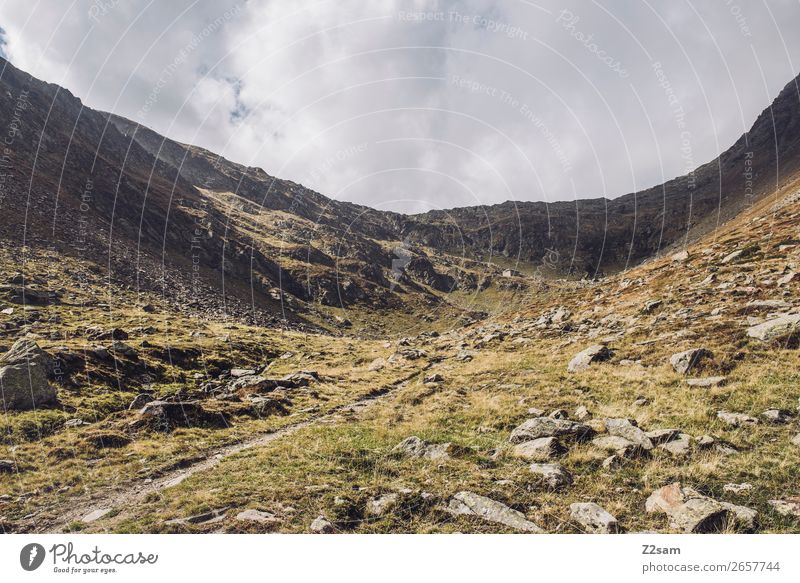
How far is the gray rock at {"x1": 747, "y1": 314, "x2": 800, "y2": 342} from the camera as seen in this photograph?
15406 mm

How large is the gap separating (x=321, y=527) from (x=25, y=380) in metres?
20.4

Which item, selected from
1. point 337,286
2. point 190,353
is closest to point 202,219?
point 337,286

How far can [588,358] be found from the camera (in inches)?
805

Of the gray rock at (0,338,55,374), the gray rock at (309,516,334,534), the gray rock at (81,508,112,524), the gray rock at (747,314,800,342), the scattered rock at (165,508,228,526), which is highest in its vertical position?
the gray rock at (0,338,55,374)

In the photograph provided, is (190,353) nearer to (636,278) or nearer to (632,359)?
(632,359)

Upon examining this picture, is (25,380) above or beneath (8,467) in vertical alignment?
above

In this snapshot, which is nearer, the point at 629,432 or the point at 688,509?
the point at 688,509

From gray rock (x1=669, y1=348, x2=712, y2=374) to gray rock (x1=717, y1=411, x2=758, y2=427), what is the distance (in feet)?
16.0

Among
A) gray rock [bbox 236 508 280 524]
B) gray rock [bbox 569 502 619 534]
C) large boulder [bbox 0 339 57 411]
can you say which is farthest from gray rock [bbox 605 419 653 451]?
large boulder [bbox 0 339 57 411]

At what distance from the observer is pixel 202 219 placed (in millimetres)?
122500

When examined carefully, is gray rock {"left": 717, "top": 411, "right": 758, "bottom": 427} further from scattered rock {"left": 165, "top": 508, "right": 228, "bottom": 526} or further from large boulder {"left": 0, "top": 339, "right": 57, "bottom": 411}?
large boulder {"left": 0, "top": 339, "right": 57, "bottom": 411}

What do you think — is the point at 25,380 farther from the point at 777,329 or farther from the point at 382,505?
the point at 777,329

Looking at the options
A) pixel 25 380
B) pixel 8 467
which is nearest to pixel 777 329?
pixel 8 467
